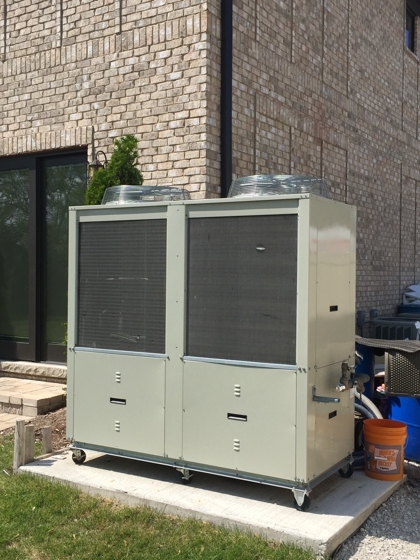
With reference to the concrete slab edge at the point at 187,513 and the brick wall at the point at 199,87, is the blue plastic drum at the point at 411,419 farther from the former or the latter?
the brick wall at the point at 199,87

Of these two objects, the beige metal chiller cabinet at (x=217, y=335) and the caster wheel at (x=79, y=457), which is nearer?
the beige metal chiller cabinet at (x=217, y=335)

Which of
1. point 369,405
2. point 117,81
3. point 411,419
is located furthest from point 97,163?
point 411,419

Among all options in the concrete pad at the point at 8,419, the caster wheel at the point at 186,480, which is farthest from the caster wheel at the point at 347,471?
the concrete pad at the point at 8,419

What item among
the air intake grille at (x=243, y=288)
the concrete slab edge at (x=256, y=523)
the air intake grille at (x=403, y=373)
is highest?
the air intake grille at (x=243, y=288)

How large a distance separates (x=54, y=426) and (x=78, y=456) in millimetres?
1460

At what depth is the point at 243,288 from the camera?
4766mm

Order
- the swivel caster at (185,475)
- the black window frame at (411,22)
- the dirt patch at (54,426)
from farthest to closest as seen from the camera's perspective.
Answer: the black window frame at (411,22) < the dirt patch at (54,426) < the swivel caster at (185,475)

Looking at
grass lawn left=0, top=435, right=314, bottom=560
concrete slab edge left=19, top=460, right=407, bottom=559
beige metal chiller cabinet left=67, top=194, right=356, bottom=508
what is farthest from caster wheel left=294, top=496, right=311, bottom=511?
grass lawn left=0, top=435, right=314, bottom=560

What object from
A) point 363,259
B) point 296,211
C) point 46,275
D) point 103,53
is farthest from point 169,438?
point 363,259

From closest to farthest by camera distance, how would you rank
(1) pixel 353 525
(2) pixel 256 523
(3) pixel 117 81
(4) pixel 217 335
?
(2) pixel 256 523 < (1) pixel 353 525 < (4) pixel 217 335 < (3) pixel 117 81

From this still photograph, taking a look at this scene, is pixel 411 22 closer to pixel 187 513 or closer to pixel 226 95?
pixel 226 95

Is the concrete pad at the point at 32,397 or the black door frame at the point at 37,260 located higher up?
the black door frame at the point at 37,260

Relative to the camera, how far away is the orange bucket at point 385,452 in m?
5.26

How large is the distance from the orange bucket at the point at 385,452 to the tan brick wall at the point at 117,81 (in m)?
3.17
